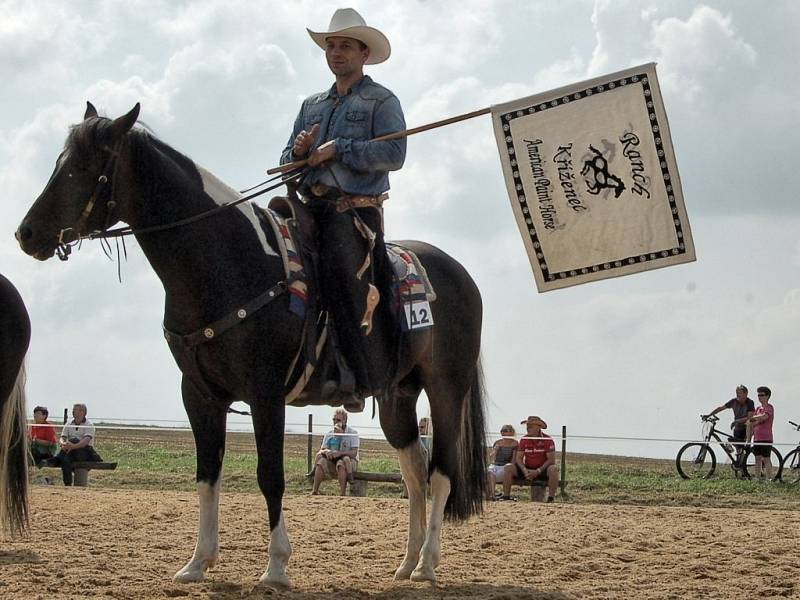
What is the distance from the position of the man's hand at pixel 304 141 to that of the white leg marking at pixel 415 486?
2.07 metres

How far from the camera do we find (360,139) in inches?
273

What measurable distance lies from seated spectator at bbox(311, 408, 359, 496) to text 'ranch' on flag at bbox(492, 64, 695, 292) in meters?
8.37

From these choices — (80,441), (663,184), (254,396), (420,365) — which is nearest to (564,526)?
(420,365)

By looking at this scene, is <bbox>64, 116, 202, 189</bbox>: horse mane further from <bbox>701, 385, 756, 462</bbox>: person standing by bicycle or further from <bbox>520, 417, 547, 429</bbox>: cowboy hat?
<bbox>701, 385, 756, 462</bbox>: person standing by bicycle

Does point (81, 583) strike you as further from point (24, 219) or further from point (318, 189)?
point (318, 189)

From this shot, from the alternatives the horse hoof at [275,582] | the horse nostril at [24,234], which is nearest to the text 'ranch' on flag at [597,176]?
the horse hoof at [275,582]

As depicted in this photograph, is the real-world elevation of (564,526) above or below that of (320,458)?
below

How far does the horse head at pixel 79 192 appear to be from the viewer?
233 inches

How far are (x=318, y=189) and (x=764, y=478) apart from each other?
1328 centimetres

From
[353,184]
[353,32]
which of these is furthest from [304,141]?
[353,32]

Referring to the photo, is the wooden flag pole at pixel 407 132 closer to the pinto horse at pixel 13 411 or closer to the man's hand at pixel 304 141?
the man's hand at pixel 304 141

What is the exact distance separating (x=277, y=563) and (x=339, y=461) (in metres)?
8.93

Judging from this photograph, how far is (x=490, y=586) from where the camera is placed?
6730mm

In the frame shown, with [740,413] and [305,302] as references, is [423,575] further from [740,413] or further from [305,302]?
[740,413]
